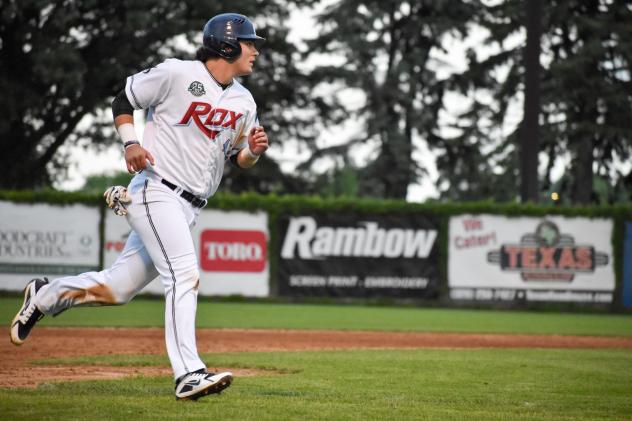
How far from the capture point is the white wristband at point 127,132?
616 centimetres

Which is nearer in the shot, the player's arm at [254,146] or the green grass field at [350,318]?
the player's arm at [254,146]

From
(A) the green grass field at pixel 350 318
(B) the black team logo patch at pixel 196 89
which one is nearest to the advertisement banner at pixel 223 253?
(A) the green grass field at pixel 350 318

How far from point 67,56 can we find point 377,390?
77.8 ft

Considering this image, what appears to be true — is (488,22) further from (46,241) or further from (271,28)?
(46,241)

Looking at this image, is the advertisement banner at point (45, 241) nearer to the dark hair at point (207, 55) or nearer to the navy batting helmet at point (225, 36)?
the dark hair at point (207, 55)

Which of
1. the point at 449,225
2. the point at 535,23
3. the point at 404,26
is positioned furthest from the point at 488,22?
the point at 449,225

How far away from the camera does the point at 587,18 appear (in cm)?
3519

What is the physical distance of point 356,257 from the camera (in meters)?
22.3

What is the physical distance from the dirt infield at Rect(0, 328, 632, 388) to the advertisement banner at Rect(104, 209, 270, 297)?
22.8 ft

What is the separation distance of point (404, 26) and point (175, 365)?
1300 inches

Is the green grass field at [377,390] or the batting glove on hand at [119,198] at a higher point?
the batting glove on hand at [119,198]

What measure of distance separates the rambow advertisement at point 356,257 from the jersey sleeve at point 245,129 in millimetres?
15401

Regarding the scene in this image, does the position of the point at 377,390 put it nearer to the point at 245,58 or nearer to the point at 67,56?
the point at 245,58

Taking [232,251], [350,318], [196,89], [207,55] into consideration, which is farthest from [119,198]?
[232,251]
